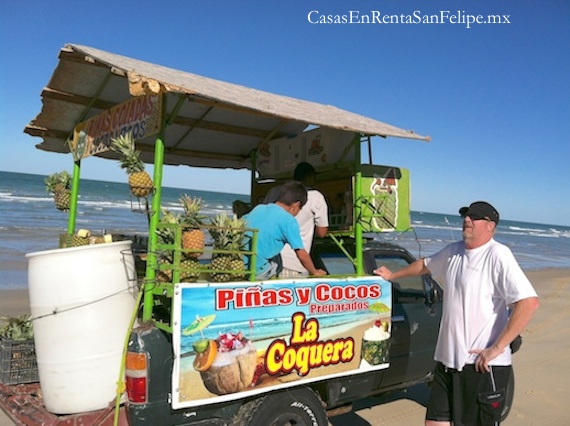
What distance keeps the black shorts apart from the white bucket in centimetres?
207

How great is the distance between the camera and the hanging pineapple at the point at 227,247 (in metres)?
3.38

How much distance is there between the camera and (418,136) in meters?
4.81

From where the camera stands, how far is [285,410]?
354 cm

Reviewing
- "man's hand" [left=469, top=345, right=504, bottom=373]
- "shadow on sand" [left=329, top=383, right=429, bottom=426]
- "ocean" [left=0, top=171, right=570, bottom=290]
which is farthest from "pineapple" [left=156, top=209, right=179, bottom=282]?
"shadow on sand" [left=329, top=383, right=429, bottom=426]

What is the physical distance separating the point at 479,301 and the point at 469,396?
592 mm

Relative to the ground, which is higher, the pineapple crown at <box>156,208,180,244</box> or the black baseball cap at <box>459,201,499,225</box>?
the black baseball cap at <box>459,201,499,225</box>

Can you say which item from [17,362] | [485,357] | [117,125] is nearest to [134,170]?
[117,125]

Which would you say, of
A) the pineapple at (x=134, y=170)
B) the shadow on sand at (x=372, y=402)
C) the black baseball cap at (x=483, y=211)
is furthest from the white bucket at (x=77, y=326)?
the shadow on sand at (x=372, y=402)

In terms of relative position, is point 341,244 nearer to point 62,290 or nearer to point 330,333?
point 330,333

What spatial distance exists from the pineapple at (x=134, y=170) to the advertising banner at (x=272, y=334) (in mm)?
769

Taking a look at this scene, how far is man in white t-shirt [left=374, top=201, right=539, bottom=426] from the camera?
303cm

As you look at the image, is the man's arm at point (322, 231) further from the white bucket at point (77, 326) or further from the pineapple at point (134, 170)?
the white bucket at point (77, 326)

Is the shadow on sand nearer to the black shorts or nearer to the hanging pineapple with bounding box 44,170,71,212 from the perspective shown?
the black shorts

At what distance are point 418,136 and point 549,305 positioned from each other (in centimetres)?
968
